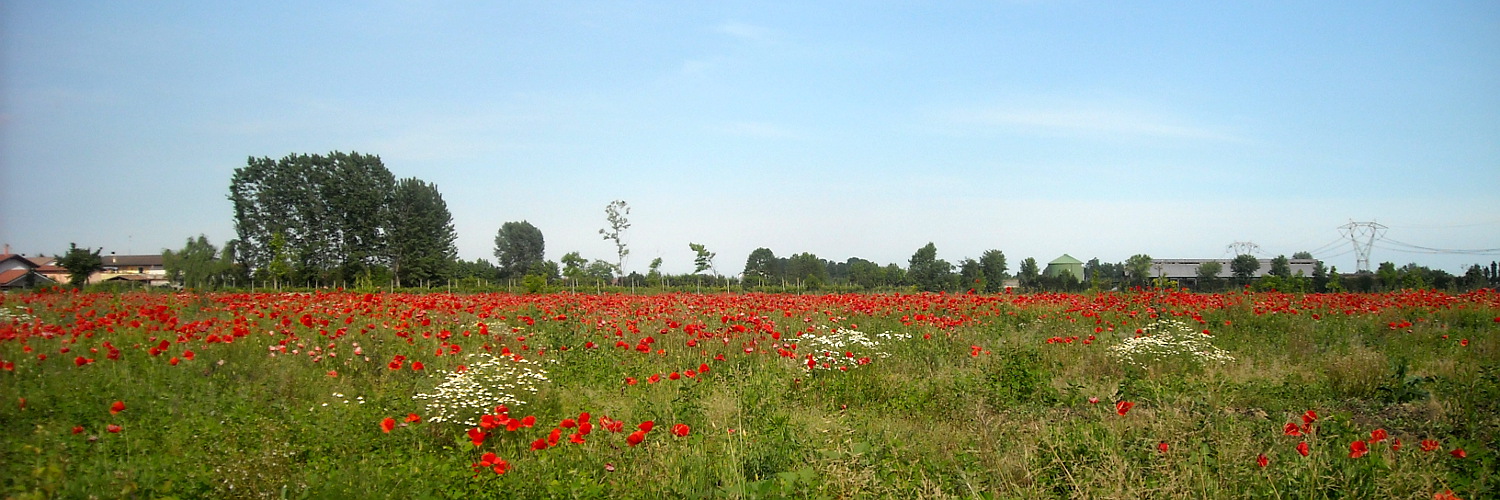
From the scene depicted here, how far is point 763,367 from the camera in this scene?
7.14 metres

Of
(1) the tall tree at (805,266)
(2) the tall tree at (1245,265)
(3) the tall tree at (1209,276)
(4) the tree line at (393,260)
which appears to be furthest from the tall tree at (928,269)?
(2) the tall tree at (1245,265)

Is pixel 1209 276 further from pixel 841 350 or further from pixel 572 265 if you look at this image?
pixel 841 350

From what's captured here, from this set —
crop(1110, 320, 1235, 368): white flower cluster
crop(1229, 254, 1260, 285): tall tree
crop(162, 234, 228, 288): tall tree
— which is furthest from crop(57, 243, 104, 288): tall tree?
crop(1229, 254, 1260, 285): tall tree

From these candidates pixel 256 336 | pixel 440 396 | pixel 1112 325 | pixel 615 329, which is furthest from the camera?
pixel 1112 325

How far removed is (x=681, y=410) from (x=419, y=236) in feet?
136

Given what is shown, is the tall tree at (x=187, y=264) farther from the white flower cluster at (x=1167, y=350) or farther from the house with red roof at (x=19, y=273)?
the white flower cluster at (x=1167, y=350)

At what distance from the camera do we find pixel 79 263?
5.43 meters

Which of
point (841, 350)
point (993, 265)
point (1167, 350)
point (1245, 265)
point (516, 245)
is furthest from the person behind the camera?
point (516, 245)

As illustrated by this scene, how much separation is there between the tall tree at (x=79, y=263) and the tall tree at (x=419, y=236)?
33.9 meters

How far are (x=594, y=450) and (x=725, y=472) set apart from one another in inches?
34.8

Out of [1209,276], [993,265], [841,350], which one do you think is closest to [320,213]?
[841,350]

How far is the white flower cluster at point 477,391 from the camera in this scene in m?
4.96

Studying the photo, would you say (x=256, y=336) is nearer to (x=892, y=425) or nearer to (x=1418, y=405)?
(x=892, y=425)

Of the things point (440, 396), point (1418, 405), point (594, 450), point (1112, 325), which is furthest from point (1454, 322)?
point (440, 396)
